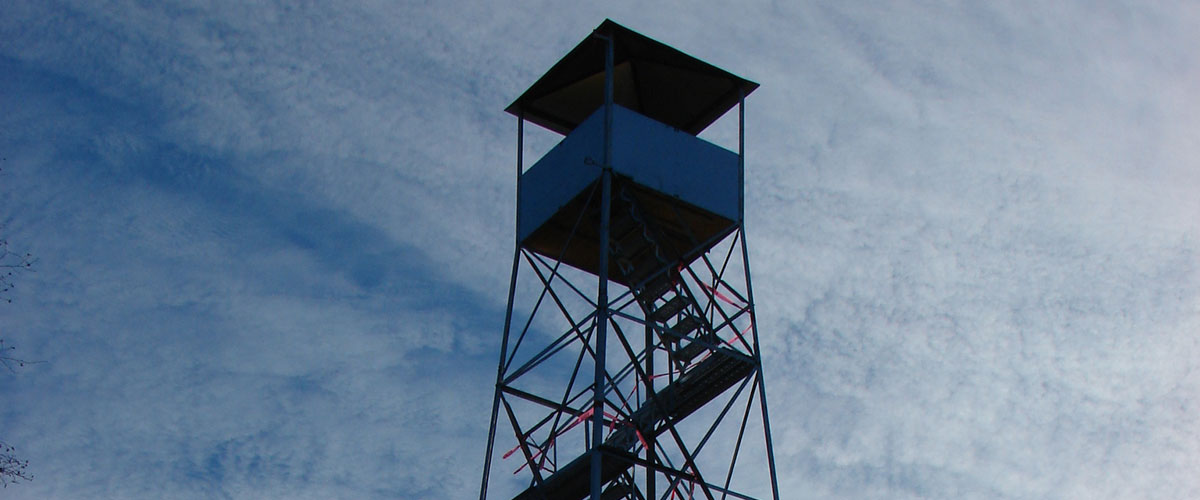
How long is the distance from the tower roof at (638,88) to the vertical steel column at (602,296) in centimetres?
81

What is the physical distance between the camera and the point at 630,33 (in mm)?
31672

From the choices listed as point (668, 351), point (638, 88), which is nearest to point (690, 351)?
point (668, 351)

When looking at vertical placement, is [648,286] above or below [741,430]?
above

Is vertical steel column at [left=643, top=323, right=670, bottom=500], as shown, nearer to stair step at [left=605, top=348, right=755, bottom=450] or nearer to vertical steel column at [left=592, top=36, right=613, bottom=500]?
stair step at [left=605, top=348, right=755, bottom=450]

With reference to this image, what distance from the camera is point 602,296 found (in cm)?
2848

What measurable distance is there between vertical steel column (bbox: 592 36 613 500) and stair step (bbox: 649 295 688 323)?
199cm

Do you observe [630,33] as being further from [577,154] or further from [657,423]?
[657,423]

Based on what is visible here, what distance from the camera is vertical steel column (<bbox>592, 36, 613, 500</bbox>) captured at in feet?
87.3

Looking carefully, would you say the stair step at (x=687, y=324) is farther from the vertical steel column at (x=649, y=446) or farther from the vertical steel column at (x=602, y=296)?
the vertical steel column at (x=602, y=296)

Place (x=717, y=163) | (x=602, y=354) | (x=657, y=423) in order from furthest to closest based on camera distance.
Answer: (x=717, y=163) → (x=657, y=423) → (x=602, y=354)

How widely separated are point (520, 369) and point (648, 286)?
2999 millimetres

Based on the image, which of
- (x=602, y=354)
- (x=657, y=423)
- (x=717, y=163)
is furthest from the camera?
(x=717, y=163)

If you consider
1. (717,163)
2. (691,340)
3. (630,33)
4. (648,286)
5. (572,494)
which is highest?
(630,33)

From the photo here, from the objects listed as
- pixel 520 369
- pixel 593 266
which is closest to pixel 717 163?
pixel 593 266
